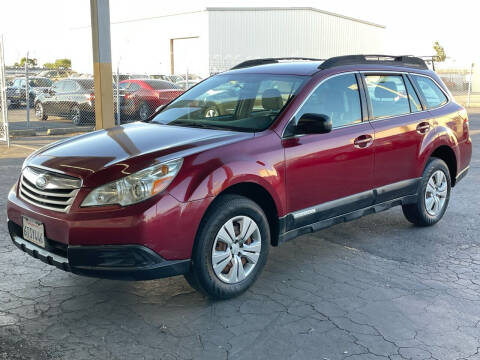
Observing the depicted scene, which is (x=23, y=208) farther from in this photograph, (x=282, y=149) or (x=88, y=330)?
(x=282, y=149)

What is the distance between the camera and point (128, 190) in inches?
144

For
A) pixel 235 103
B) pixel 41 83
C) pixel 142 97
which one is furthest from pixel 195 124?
pixel 41 83

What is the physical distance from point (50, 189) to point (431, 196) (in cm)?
409

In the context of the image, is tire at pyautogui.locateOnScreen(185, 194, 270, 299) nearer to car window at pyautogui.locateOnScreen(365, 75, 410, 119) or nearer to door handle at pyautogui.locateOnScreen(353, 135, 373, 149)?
door handle at pyautogui.locateOnScreen(353, 135, 373, 149)

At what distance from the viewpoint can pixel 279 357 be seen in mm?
3303

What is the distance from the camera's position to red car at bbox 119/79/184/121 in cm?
1680

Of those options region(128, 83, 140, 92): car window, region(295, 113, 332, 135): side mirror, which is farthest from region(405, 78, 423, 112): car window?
region(128, 83, 140, 92): car window

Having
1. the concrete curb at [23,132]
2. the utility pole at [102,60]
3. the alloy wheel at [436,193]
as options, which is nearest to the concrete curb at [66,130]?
the concrete curb at [23,132]

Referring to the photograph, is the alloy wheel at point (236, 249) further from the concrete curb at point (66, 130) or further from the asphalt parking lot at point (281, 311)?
the concrete curb at point (66, 130)

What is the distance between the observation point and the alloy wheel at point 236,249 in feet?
13.2

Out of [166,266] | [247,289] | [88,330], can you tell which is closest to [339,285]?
[247,289]

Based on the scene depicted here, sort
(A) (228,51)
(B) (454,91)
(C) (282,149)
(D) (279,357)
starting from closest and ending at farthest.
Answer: (D) (279,357) < (C) (282,149) < (B) (454,91) < (A) (228,51)

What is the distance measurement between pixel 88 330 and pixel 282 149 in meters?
1.96

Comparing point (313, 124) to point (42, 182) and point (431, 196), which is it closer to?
point (42, 182)
